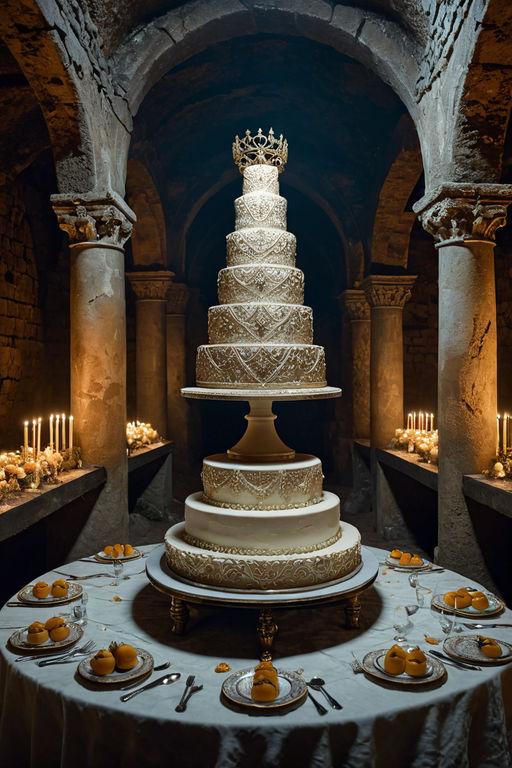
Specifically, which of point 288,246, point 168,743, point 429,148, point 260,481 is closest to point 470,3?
point 429,148

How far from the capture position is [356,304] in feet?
36.5

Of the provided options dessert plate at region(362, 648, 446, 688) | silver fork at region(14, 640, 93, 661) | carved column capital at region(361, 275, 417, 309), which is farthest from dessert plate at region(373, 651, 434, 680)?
carved column capital at region(361, 275, 417, 309)

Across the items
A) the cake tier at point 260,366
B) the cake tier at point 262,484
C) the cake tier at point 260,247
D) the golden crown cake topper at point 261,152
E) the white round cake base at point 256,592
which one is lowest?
the white round cake base at point 256,592

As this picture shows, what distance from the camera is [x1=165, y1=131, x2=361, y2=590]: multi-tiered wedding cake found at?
11.2ft

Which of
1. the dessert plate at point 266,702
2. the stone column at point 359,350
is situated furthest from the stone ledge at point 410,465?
the dessert plate at point 266,702

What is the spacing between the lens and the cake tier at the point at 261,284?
3941 mm

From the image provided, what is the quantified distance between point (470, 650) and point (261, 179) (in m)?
3.37

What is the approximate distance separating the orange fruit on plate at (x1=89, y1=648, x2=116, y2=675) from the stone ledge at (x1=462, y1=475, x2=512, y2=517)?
3.14 metres

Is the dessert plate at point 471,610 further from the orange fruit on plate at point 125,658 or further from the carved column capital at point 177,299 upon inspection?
the carved column capital at point 177,299

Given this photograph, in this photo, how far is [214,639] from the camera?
3373 millimetres

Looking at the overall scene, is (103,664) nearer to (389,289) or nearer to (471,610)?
(471,610)

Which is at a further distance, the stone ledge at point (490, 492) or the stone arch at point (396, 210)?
the stone arch at point (396, 210)

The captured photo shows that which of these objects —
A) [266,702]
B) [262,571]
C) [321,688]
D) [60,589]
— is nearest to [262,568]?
[262,571]

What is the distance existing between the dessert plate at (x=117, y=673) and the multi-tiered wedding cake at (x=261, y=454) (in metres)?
0.66
